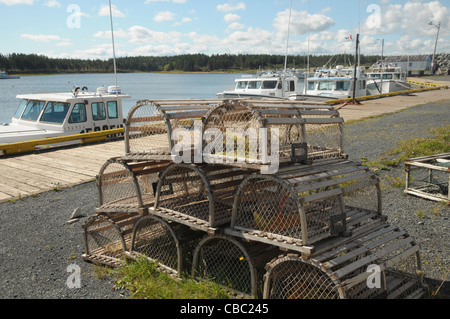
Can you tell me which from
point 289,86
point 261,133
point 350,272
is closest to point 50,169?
point 261,133

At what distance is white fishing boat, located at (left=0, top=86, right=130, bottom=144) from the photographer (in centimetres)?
1103

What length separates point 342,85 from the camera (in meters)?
24.1

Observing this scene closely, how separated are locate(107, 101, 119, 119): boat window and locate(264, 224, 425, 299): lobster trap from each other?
9780mm

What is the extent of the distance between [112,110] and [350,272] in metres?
10.5

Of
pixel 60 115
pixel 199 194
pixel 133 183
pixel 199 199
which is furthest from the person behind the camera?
pixel 60 115

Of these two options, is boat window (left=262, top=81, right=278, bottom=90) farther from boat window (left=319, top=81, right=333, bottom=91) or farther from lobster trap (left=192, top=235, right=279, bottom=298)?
lobster trap (left=192, top=235, right=279, bottom=298)

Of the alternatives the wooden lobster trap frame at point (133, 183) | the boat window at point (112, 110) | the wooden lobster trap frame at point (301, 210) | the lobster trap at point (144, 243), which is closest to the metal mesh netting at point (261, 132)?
the wooden lobster trap frame at point (301, 210)

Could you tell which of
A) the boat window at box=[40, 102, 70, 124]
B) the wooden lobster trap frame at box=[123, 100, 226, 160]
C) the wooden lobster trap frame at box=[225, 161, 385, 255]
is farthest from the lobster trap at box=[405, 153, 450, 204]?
the boat window at box=[40, 102, 70, 124]

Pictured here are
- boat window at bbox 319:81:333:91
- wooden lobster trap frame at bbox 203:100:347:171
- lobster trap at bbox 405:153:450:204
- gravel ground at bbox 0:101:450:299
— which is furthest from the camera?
boat window at bbox 319:81:333:91

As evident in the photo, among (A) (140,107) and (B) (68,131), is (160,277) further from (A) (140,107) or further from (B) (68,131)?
(B) (68,131)

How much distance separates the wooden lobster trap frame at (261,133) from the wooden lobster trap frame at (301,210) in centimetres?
17

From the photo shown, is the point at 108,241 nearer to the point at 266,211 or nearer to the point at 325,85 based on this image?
the point at 266,211

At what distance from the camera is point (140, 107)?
4367 mm

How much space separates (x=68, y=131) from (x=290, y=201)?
8.91 metres
